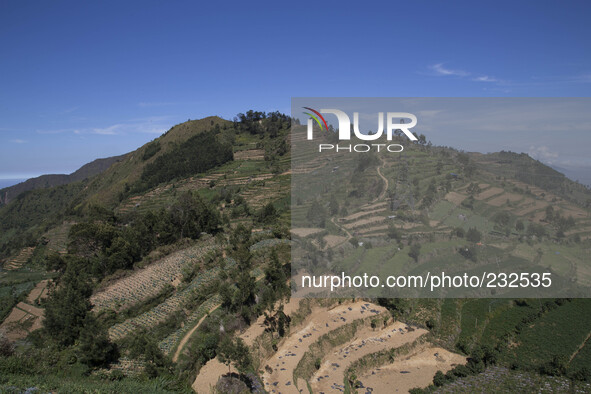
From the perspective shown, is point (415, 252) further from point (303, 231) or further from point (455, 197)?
point (303, 231)

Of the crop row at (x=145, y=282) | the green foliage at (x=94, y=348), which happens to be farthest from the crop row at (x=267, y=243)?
the green foliage at (x=94, y=348)

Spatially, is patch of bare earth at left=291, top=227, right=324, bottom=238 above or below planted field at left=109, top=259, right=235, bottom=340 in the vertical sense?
above

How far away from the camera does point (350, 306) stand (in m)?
17.6

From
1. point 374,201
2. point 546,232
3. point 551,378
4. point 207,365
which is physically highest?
point 374,201

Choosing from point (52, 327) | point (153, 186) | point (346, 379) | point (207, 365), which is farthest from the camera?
point (153, 186)

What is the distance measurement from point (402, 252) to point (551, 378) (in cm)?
741

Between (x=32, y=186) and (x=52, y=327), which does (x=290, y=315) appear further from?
(x=32, y=186)

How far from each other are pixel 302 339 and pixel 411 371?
4808mm

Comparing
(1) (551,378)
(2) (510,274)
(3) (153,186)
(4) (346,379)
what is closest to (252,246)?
(4) (346,379)

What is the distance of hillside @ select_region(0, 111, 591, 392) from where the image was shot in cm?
1177

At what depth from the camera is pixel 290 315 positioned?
15125mm

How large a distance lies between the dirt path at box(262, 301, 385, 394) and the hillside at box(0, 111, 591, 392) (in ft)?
0.21

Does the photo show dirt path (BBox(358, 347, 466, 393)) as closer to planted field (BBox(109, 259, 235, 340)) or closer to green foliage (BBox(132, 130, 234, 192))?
planted field (BBox(109, 259, 235, 340))

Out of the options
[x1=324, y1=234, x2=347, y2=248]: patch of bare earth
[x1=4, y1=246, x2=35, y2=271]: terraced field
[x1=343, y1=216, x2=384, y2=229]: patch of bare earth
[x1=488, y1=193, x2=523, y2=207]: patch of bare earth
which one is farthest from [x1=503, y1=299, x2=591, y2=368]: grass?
[x1=4, y1=246, x2=35, y2=271]: terraced field
